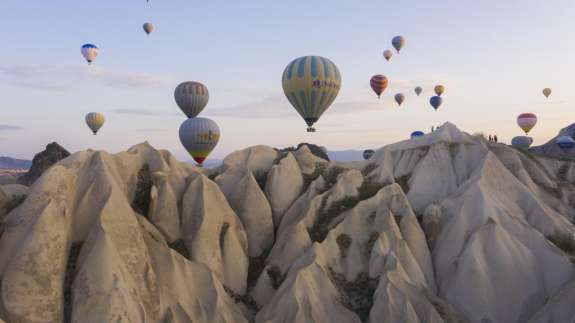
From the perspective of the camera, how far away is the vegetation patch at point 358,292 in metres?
25.8

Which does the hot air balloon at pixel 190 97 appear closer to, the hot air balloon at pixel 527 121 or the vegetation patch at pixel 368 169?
the vegetation patch at pixel 368 169

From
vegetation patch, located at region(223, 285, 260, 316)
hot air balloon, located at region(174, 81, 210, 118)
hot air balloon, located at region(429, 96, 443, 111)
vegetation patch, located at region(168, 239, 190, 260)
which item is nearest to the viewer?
vegetation patch, located at region(223, 285, 260, 316)

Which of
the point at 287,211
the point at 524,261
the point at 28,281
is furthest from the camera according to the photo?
the point at 287,211

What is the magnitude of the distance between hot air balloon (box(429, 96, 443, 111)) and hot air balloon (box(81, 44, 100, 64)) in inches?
2104

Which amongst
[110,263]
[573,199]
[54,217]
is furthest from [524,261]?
[54,217]

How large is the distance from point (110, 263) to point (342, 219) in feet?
52.4

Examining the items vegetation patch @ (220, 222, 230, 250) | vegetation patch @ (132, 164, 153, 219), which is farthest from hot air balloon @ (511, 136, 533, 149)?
vegetation patch @ (132, 164, 153, 219)

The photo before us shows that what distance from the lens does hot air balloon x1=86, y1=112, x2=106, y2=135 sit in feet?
243

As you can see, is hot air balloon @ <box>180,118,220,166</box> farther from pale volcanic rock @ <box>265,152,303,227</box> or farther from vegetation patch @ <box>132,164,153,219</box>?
vegetation patch @ <box>132,164,153,219</box>

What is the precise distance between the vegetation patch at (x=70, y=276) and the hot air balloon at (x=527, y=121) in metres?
70.8

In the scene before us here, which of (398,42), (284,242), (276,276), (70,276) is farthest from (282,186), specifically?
(398,42)

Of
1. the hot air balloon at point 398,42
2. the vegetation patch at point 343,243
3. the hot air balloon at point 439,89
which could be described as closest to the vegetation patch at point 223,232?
the vegetation patch at point 343,243

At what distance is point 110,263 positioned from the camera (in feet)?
69.1

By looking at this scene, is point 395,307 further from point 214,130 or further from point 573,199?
point 214,130
